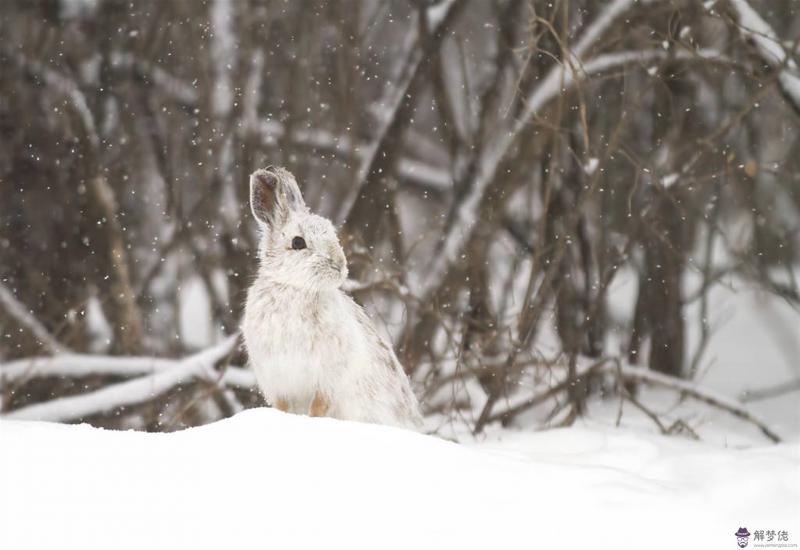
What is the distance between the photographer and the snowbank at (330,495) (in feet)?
8.09

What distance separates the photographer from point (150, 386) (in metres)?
5.00

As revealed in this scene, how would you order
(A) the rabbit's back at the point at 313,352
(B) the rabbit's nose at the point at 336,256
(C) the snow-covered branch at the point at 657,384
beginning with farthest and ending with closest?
(C) the snow-covered branch at the point at 657,384 < (A) the rabbit's back at the point at 313,352 < (B) the rabbit's nose at the point at 336,256

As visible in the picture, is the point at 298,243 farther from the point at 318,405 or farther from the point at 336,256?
the point at 318,405

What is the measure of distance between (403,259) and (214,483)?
279 centimetres

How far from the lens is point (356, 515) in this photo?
8.32 feet

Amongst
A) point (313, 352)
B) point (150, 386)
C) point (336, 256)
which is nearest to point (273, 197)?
point (336, 256)

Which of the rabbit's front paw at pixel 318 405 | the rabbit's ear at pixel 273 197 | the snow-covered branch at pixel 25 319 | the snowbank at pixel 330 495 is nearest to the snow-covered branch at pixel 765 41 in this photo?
the snowbank at pixel 330 495

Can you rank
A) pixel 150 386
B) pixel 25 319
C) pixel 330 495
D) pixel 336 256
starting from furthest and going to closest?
pixel 25 319, pixel 150 386, pixel 336 256, pixel 330 495

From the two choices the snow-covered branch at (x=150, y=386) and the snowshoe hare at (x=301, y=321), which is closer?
the snowshoe hare at (x=301, y=321)

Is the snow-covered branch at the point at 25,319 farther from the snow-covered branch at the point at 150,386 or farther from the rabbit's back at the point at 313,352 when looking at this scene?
the rabbit's back at the point at 313,352

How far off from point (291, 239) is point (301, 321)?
0.26 meters

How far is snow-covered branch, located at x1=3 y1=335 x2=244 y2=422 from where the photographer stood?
497 cm

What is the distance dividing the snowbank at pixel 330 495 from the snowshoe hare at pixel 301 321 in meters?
0.21

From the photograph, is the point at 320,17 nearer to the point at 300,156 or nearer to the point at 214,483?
the point at 300,156
